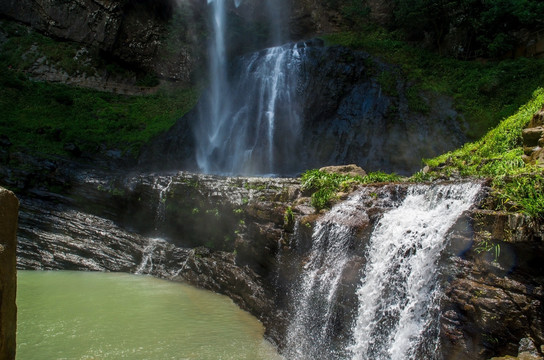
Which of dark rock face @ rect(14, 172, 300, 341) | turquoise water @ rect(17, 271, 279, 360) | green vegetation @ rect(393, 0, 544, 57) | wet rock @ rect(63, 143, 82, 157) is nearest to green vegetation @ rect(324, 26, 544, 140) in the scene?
green vegetation @ rect(393, 0, 544, 57)

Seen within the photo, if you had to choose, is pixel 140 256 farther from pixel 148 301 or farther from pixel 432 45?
pixel 432 45

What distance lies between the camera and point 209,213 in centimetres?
1235

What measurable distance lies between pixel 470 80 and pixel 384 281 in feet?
55.3

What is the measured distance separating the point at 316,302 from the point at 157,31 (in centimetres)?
2777

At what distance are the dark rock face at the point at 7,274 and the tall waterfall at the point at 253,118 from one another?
16.0 m

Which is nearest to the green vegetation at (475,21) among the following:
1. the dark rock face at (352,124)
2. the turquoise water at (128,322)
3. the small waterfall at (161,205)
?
the dark rock face at (352,124)

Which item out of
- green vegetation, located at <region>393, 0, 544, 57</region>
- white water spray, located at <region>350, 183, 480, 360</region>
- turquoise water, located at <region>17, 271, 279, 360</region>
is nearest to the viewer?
white water spray, located at <region>350, 183, 480, 360</region>

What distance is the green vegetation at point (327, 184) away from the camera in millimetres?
9172

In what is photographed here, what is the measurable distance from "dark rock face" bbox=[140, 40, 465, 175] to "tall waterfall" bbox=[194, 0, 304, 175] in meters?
0.45

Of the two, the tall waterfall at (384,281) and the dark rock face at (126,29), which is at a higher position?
the dark rock face at (126,29)

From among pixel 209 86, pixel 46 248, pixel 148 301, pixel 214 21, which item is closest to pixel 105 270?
pixel 46 248

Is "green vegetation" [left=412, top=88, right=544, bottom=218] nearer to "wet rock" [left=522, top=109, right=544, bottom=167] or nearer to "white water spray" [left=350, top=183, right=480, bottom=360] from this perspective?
"wet rock" [left=522, top=109, right=544, bottom=167]

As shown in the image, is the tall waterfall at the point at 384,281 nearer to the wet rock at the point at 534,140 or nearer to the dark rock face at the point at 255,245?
the dark rock face at the point at 255,245

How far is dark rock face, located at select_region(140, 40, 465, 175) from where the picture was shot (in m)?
16.9
